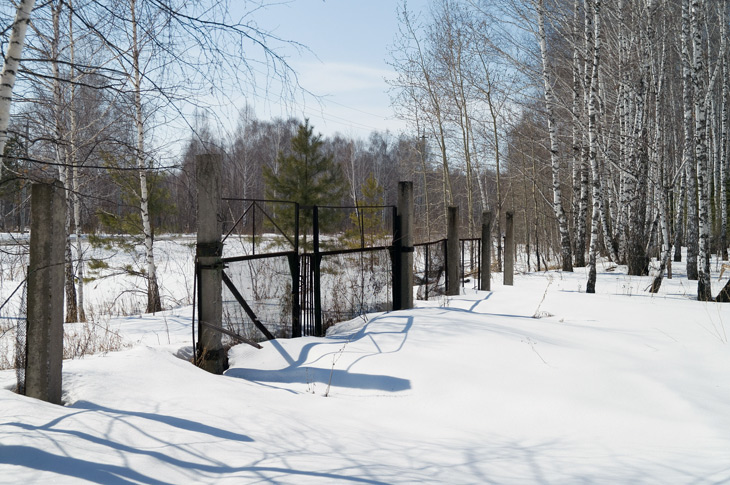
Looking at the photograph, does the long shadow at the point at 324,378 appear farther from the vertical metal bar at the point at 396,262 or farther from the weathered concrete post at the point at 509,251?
the weathered concrete post at the point at 509,251

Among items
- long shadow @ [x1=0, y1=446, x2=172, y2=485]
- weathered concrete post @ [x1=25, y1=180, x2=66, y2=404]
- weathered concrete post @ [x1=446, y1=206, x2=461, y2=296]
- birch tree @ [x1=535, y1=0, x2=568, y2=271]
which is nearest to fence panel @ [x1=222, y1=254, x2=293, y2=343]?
weathered concrete post @ [x1=25, y1=180, x2=66, y2=404]

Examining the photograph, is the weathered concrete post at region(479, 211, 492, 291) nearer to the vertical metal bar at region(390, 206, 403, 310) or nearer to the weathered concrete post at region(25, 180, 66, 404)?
the vertical metal bar at region(390, 206, 403, 310)

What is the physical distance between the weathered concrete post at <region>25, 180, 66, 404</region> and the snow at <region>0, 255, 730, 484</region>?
167mm

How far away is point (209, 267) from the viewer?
182 inches

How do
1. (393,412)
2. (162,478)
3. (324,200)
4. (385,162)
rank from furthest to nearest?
(385,162)
(324,200)
(393,412)
(162,478)

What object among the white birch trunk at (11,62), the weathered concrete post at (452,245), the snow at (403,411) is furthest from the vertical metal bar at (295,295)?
the weathered concrete post at (452,245)

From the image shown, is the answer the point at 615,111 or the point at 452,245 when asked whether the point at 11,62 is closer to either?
the point at 452,245

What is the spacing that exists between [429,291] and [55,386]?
271 inches

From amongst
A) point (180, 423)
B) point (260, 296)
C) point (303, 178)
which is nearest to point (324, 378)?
point (260, 296)

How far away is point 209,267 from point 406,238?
9.60 feet

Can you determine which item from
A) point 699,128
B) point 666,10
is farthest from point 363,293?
point 666,10

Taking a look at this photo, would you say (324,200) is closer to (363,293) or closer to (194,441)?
(363,293)

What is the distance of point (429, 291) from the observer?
30.7 ft

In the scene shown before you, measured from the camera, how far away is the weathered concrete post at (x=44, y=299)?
319 centimetres
